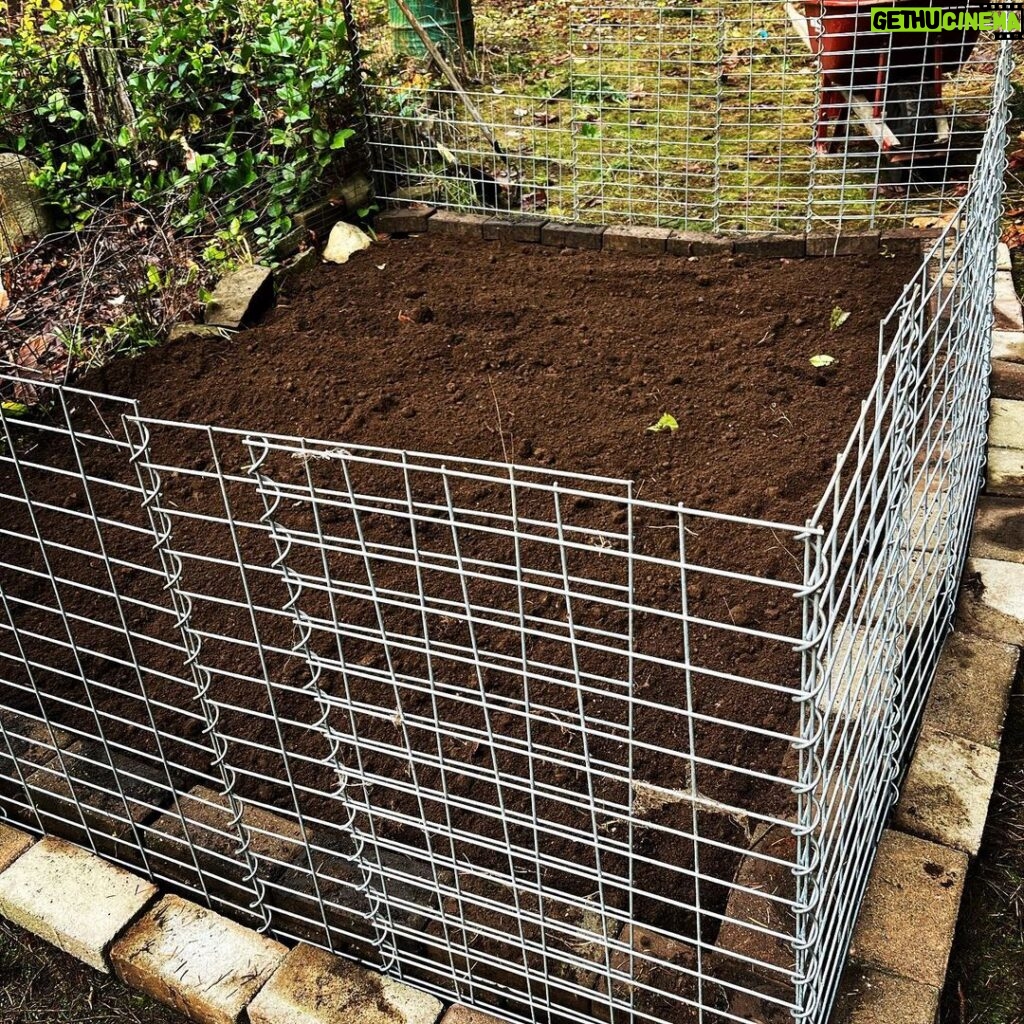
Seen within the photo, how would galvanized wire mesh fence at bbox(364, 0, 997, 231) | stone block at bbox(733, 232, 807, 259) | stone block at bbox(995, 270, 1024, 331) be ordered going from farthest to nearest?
galvanized wire mesh fence at bbox(364, 0, 997, 231) < stone block at bbox(733, 232, 807, 259) < stone block at bbox(995, 270, 1024, 331)

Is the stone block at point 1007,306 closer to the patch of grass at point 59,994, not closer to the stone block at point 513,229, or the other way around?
the stone block at point 513,229

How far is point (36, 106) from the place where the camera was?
5.42 m

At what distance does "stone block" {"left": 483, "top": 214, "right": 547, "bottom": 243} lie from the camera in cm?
508

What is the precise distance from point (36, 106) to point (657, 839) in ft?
16.0

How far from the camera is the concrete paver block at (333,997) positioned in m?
2.05

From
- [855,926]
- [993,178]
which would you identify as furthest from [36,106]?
[855,926]

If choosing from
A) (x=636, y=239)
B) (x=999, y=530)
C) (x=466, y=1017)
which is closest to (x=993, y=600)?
(x=999, y=530)

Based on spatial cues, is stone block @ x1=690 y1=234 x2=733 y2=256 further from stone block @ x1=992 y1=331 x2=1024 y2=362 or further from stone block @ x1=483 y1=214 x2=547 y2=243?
stone block @ x1=992 y1=331 x2=1024 y2=362

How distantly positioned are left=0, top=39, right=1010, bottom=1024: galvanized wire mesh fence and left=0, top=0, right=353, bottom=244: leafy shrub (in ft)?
6.41

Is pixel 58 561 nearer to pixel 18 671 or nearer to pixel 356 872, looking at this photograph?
pixel 18 671

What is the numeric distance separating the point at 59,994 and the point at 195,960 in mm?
379

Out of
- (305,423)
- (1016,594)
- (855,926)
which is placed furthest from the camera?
(305,423)

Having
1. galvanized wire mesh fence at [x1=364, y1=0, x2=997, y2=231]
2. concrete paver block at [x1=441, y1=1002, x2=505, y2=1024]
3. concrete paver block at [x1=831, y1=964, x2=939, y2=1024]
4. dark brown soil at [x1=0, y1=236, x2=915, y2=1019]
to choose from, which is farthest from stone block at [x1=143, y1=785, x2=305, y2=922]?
galvanized wire mesh fence at [x1=364, y1=0, x2=997, y2=231]

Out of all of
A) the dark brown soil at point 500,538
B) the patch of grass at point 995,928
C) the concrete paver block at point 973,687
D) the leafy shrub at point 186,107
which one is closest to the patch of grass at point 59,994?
the dark brown soil at point 500,538
